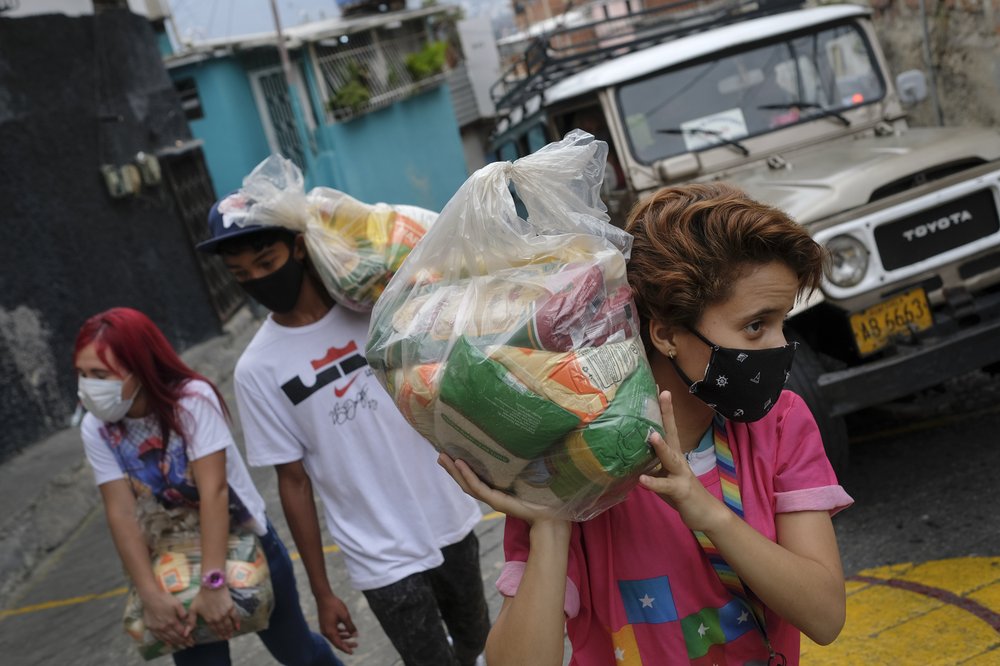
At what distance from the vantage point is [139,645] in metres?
2.84

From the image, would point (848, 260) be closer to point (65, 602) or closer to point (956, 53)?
point (65, 602)

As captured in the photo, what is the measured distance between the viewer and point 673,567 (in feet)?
5.35

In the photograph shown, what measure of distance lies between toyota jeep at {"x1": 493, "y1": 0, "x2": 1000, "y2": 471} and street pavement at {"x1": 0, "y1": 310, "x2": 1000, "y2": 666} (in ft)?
2.26

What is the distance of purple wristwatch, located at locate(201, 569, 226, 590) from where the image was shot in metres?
2.80

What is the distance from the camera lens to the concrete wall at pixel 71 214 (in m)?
8.16

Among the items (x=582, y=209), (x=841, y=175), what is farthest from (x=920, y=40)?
(x=582, y=209)

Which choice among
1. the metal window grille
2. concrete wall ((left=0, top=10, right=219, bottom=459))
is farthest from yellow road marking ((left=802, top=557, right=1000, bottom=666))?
the metal window grille

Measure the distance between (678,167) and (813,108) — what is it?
0.88m

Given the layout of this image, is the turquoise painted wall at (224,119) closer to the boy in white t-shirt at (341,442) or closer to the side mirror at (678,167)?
the side mirror at (678,167)

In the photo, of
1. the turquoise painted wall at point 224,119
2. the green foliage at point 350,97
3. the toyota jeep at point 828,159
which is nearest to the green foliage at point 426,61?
the green foliage at point 350,97

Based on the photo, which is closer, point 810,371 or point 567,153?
point 567,153

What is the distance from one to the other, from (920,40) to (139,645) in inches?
290

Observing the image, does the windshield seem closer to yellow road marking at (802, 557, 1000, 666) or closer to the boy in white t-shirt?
yellow road marking at (802, 557, 1000, 666)

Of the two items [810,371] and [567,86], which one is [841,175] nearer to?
[810,371]
